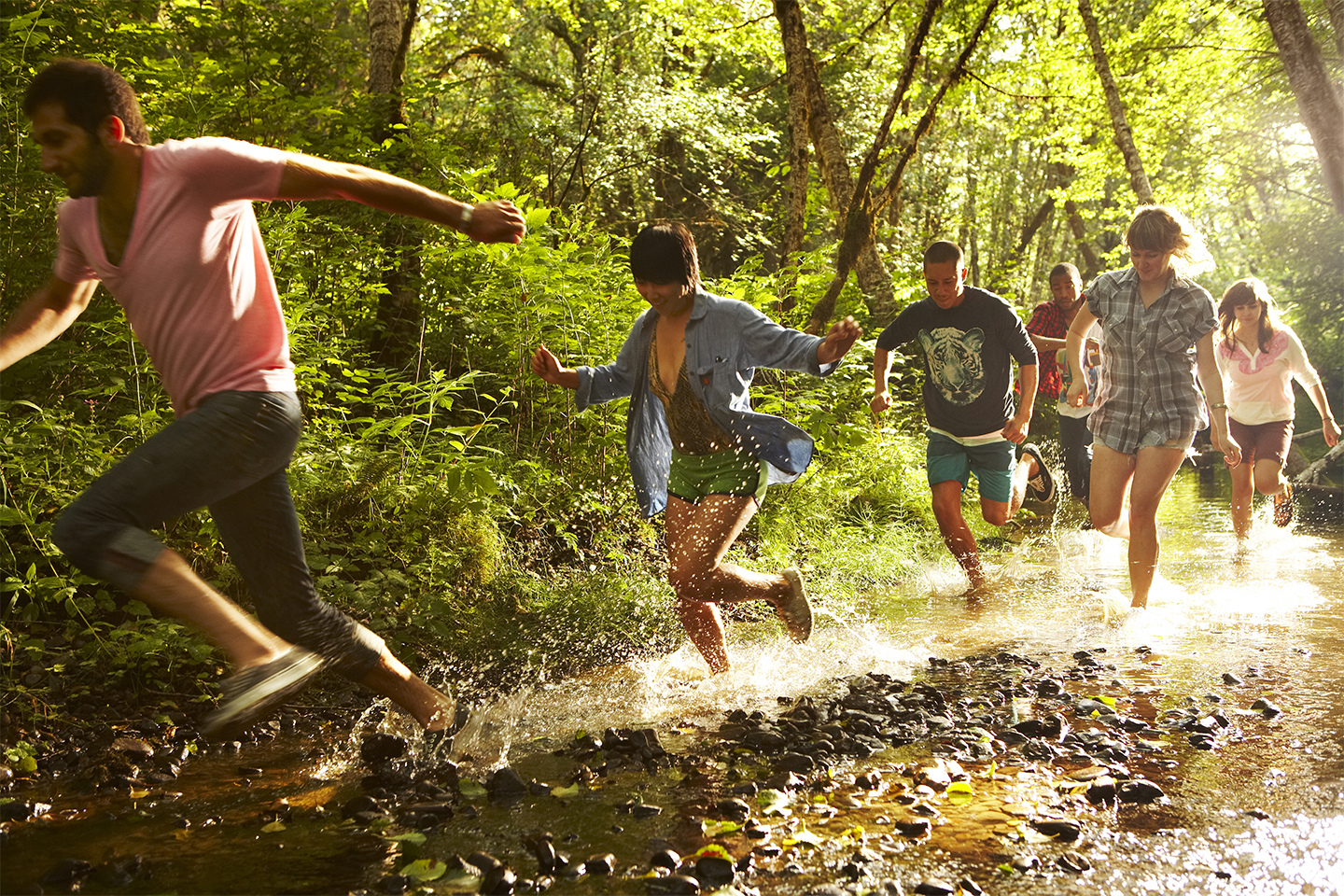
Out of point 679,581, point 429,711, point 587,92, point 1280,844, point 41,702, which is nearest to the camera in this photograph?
point 1280,844

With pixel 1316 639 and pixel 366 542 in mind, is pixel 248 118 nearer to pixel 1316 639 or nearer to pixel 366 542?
pixel 366 542

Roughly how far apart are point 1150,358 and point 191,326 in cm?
546

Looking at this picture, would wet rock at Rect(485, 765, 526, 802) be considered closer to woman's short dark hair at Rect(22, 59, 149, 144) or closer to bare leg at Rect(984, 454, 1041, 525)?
woman's short dark hair at Rect(22, 59, 149, 144)

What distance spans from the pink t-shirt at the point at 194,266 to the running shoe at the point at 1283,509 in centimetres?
1019

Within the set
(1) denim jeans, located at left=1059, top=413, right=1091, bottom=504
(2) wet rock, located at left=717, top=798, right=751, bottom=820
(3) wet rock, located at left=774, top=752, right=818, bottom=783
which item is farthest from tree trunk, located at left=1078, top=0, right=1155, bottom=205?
(2) wet rock, located at left=717, top=798, right=751, bottom=820

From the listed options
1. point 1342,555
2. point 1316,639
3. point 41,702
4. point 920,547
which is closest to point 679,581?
point 41,702

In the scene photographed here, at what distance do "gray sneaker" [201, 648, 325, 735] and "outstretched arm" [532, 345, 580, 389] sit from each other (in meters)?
2.12

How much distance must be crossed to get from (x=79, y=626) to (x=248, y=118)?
4.60 meters

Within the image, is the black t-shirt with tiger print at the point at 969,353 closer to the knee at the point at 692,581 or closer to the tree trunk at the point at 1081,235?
the knee at the point at 692,581

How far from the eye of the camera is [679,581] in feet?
15.6

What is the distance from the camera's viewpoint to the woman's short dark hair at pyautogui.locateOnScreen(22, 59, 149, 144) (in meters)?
2.96

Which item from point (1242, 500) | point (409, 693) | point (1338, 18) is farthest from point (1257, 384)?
point (409, 693)

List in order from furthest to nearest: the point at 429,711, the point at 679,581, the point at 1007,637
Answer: the point at 1007,637
the point at 679,581
the point at 429,711

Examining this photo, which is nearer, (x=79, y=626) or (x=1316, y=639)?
(x=79, y=626)
